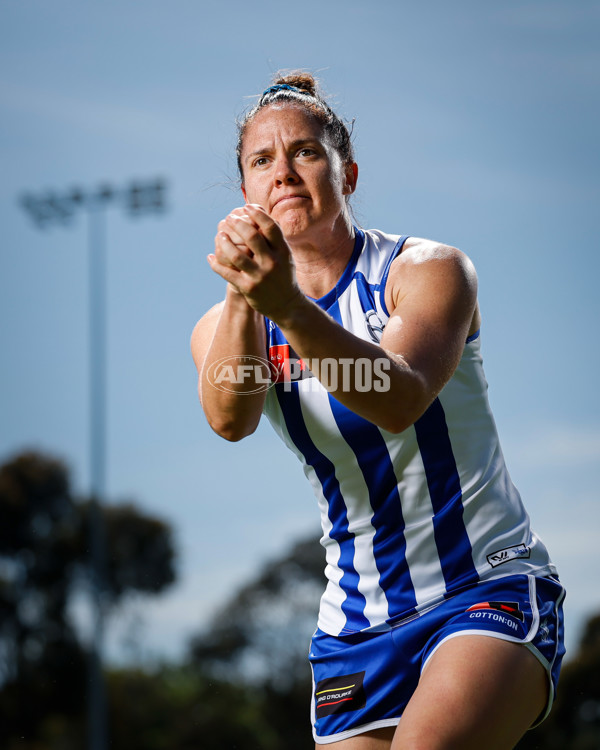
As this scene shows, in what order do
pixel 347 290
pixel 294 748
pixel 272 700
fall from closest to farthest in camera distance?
pixel 347 290 → pixel 272 700 → pixel 294 748

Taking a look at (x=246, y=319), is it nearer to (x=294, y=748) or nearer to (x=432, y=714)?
(x=432, y=714)

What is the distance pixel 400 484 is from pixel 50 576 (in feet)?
47.0

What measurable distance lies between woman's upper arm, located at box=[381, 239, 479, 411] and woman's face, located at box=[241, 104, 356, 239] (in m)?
0.23

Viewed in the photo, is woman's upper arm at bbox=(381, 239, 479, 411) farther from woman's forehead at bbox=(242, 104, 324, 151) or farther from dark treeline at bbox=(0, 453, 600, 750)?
dark treeline at bbox=(0, 453, 600, 750)

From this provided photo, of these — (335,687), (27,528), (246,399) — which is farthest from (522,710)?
(27,528)

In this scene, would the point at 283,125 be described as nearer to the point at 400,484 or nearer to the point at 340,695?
the point at 400,484

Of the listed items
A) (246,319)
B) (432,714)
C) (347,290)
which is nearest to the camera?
(432,714)

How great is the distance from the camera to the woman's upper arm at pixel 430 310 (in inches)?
58.2

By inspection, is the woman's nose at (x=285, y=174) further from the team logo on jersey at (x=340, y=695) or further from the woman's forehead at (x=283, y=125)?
the team logo on jersey at (x=340, y=695)

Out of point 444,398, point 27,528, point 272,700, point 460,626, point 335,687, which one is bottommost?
point 272,700

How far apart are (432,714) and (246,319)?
0.83 m

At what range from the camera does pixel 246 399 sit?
71.9 inches

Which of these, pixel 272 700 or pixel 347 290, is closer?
pixel 347 290

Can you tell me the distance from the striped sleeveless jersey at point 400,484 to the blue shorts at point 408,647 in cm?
4
